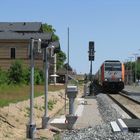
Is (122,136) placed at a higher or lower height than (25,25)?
lower

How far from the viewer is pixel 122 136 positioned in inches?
624

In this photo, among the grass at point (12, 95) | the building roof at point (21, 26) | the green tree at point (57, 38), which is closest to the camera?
the grass at point (12, 95)

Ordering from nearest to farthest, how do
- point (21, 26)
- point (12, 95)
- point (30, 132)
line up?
point (30, 132) → point (12, 95) → point (21, 26)

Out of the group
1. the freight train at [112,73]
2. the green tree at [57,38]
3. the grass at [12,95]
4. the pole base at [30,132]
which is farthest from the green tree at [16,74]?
the pole base at [30,132]

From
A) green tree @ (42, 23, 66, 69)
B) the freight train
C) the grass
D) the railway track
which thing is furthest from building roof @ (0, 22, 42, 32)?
the grass

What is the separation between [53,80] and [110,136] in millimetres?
86703

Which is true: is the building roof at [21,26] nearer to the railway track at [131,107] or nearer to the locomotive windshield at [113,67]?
the locomotive windshield at [113,67]

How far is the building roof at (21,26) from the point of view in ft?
334

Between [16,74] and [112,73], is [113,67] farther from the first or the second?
[16,74]

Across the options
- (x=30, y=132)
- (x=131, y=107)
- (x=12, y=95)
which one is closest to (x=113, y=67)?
(x=131, y=107)

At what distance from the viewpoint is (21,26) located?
344ft

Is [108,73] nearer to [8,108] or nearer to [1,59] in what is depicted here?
[1,59]

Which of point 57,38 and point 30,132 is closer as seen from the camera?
point 30,132

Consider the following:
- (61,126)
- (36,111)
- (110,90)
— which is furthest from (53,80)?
(61,126)
